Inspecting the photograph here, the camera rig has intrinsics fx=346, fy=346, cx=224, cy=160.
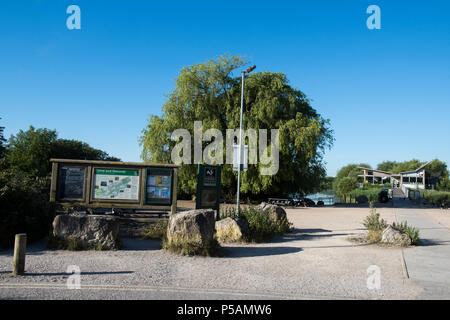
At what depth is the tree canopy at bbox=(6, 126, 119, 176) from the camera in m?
30.1

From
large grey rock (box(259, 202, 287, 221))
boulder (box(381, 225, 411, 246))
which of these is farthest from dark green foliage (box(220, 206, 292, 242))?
boulder (box(381, 225, 411, 246))

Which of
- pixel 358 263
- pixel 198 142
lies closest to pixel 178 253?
pixel 358 263

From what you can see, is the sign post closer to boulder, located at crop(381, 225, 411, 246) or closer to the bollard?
boulder, located at crop(381, 225, 411, 246)

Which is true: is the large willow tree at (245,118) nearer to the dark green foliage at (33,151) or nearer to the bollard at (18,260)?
the dark green foliage at (33,151)

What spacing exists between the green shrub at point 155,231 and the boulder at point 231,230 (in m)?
1.61

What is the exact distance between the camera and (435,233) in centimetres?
1262

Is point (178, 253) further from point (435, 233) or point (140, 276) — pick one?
point (435, 233)

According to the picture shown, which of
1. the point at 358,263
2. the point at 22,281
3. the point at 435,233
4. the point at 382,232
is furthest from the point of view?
the point at 435,233

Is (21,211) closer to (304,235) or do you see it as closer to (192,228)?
(192,228)

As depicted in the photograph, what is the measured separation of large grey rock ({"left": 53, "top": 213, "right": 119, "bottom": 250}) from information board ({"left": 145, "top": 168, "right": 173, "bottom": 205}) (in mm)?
2690

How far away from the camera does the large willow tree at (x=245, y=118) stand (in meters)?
26.8

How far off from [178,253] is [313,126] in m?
20.0

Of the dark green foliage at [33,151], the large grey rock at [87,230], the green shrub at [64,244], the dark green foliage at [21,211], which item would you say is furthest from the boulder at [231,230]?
the dark green foliage at [33,151]
